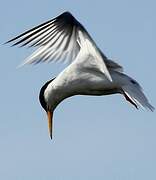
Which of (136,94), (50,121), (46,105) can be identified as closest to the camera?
(136,94)

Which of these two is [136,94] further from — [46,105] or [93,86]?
[46,105]

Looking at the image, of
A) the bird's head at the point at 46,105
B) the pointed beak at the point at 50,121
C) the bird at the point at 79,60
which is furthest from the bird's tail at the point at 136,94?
the pointed beak at the point at 50,121

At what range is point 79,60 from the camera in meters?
13.3

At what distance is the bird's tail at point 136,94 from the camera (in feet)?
42.2

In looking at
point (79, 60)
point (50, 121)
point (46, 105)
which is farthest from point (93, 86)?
point (50, 121)

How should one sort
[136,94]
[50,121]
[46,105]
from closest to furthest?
[136,94], [46,105], [50,121]

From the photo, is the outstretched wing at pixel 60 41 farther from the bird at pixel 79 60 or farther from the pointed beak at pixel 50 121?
the pointed beak at pixel 50 121

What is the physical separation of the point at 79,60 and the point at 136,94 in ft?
2.41

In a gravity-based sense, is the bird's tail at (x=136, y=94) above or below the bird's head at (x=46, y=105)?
below

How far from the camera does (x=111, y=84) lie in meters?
13.1

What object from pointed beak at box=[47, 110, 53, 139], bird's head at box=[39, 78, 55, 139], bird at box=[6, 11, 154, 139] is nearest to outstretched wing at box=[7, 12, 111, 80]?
bird at box=[6, 11, 154, 139]

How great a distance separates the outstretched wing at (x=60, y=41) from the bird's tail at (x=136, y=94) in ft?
0.90

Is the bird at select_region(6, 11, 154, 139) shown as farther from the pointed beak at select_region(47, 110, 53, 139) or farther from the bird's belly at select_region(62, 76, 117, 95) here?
the pointed beak at select_region(47, 110, 53, 139)

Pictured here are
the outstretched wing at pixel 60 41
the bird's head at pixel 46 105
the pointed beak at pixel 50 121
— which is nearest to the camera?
the outstretched wing at pixel 60 41
